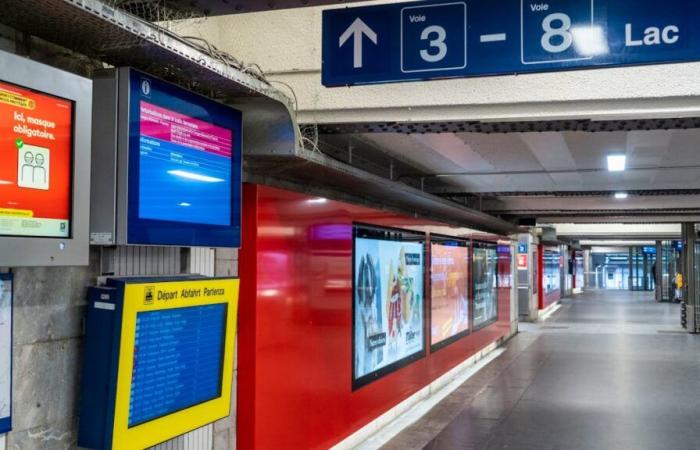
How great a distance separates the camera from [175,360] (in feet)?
9.85

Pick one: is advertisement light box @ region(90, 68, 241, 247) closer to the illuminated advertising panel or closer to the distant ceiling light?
the illuminated advertising panel

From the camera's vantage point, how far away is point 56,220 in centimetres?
235

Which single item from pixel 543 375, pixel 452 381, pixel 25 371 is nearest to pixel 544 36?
pixel 25 371

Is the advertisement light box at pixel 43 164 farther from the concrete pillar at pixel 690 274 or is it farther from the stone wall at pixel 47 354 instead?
the concrete pillar at pixel 690 274

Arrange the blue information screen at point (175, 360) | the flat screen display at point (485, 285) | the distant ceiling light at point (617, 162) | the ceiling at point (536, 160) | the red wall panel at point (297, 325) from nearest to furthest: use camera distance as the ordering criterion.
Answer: the blue information screen at point (175, 360) < the red wall panel at point (297, 325) < the ceiling at point (536, 160) < the distant ceiling light at point (617, 162) < the flat screen display at point (485, 285)

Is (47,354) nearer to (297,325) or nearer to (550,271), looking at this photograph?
(297,325)

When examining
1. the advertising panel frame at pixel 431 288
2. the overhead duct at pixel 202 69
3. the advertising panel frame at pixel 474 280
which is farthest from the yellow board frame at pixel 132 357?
the advertising panel frame at pixel 474 280

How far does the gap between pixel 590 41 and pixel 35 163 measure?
2073 millimetres

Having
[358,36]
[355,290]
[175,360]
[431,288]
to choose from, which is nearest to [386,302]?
[355,290]

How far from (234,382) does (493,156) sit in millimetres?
3205

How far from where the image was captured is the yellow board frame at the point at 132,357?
8.76 feet

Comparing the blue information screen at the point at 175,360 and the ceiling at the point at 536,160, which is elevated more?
the ceiling at the point at 536,160

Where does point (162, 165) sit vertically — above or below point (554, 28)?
below

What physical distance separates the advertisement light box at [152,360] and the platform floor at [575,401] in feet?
10.3
